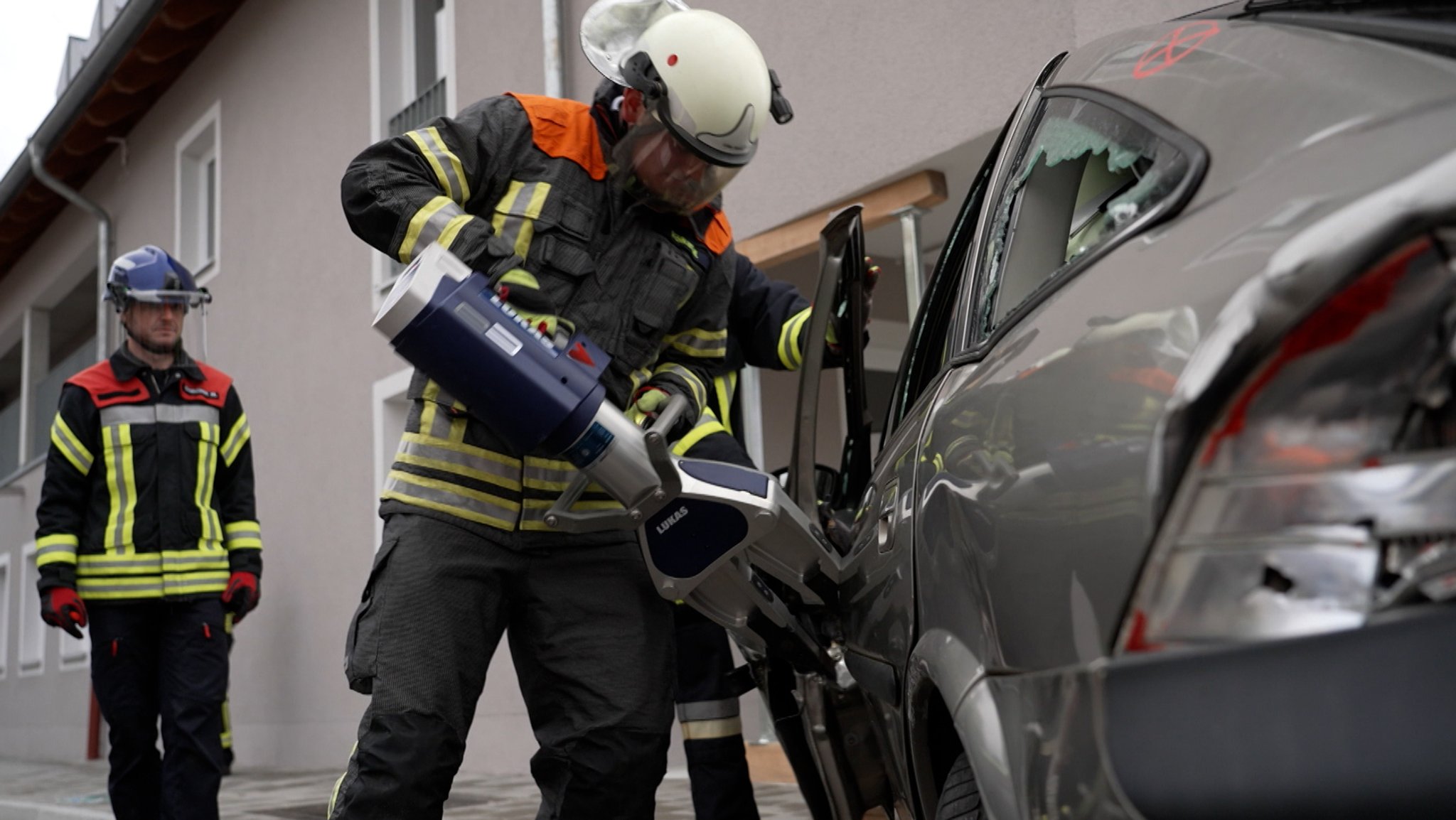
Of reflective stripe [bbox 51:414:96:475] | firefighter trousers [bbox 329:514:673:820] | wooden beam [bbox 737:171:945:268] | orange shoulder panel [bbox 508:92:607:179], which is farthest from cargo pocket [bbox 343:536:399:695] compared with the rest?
wooden beam [bbox 737:171:945:268]

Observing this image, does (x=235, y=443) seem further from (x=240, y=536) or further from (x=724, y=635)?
(x=724, y=635)

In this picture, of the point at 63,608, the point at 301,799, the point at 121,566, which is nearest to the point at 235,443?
the point at 121,566

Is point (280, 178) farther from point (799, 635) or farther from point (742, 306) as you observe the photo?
point (799, 635)

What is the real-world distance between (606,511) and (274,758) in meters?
8.65

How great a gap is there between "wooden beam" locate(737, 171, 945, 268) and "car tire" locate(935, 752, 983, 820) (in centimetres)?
395

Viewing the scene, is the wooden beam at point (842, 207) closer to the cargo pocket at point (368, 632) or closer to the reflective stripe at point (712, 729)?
the reflective stripe at point (712, 729)

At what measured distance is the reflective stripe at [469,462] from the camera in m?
2.73

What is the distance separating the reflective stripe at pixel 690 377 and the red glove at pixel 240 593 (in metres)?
2.26

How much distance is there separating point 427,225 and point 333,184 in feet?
27.2

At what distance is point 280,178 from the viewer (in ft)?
37.4

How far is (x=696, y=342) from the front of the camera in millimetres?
3135

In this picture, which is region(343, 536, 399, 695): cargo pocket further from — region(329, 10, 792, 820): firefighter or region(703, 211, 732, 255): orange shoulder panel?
region(703, 211, 732, 255): orange shoulder panel

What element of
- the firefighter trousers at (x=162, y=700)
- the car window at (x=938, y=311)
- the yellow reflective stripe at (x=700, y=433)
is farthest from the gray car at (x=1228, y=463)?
the firefighter trousers at (x=162, y=700)

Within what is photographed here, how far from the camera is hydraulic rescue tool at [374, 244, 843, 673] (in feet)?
7.80
